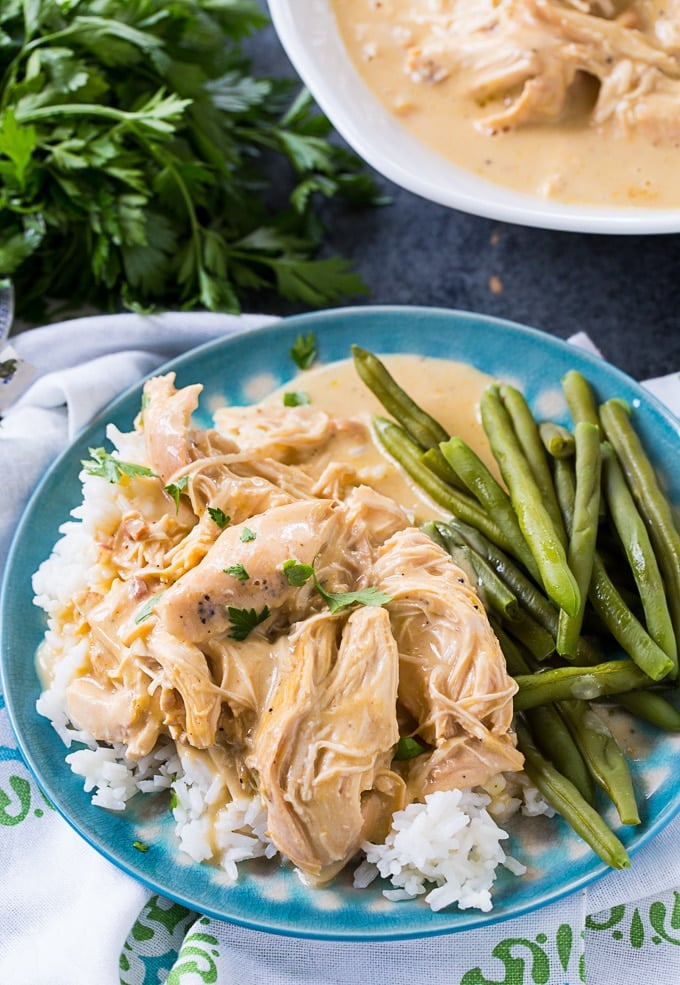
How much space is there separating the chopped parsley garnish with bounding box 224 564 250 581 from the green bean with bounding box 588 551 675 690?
1365 millimetres

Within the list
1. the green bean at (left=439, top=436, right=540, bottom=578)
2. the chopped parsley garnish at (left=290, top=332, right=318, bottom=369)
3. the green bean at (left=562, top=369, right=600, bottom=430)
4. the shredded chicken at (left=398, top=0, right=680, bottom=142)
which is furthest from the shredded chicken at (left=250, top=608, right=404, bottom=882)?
the shredded chicken at (left=398, top=0, right=680, bottom=142)

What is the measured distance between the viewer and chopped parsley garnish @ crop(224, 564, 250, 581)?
3941 mm

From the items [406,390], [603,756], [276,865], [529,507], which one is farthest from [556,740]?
[406,390]

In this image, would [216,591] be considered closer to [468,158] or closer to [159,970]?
[159,970]

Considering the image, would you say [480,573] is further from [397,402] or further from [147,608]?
[147,608]

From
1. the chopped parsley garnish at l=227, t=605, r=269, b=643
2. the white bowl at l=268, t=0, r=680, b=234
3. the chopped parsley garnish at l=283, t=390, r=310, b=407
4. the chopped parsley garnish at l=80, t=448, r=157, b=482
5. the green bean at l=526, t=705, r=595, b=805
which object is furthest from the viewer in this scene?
the chopped parsley garnish at l=283, t=390, r=310, b=407

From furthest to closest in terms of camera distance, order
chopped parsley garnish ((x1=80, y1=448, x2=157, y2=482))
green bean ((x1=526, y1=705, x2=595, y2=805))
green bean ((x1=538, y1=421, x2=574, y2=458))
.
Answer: green bean ((x1=538, y1=421, x2=574, y2=458)) < chopped parsley garnish ((x1=80, y1=448, x2=157, y2=482)) < green bean ((x1=526, y1=705, x2=595, y2=805))

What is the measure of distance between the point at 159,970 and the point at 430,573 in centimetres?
186

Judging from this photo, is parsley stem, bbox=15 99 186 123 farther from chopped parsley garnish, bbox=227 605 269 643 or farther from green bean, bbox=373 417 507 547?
chopped parsley garnish, bbox=227 605 269 643

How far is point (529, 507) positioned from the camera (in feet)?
14.5

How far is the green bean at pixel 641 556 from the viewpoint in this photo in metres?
4.18

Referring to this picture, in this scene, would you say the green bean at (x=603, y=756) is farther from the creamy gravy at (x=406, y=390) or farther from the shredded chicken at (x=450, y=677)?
the creamy gravy at (x=406, y=390)

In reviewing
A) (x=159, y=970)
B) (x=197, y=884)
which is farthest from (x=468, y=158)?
(x=159, y=970)

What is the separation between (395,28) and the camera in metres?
5.76
